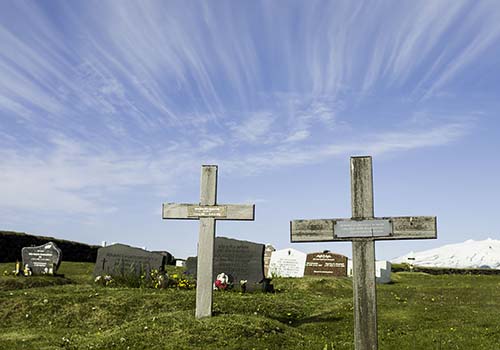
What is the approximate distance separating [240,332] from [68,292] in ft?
26.7

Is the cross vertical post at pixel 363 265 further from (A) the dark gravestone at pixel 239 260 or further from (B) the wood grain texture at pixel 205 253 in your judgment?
(A) the dark gravestone at pixel 239 260

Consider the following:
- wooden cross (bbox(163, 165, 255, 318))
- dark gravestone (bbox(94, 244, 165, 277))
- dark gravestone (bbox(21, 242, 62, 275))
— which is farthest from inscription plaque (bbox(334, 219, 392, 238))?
dark gravestone (bbox(21, 242, 62, 275))

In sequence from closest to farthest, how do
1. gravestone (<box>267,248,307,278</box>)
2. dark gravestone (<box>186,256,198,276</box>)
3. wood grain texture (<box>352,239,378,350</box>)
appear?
wood grain texture (<box>352,239,378,350</box>) → dark gravestone (<box>186,256,198,276</box>) → gravestone (<box>267,248,307,278</box>)

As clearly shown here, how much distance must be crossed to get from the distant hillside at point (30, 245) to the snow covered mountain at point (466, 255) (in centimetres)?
4754

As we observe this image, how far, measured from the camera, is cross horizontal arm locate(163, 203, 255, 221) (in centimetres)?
1260

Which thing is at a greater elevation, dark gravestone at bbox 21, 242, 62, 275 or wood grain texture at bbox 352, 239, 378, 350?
dark gravestone at bbox 21, 242, 62, 275

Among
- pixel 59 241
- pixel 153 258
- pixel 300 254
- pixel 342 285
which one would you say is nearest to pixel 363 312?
pixel 153 258

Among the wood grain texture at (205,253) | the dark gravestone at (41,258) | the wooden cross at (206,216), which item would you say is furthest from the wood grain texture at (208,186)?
the dark gravestone at (41,258)

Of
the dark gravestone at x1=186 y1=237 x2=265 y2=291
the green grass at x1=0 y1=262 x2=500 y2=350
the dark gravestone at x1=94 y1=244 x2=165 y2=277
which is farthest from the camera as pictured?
the dark gravestone at x1=94 y1=244 x2=165 y2=277

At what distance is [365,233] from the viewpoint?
866 centimetres

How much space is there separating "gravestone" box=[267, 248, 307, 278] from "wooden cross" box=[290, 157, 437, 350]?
21.9 m

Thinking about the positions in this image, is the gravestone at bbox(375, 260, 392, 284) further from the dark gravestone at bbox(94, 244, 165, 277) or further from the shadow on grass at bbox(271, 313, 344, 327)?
the shadow on grass at bbox(271, 313, 344, 327)

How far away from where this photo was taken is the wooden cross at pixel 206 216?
1248 cm

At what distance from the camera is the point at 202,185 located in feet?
42.3
